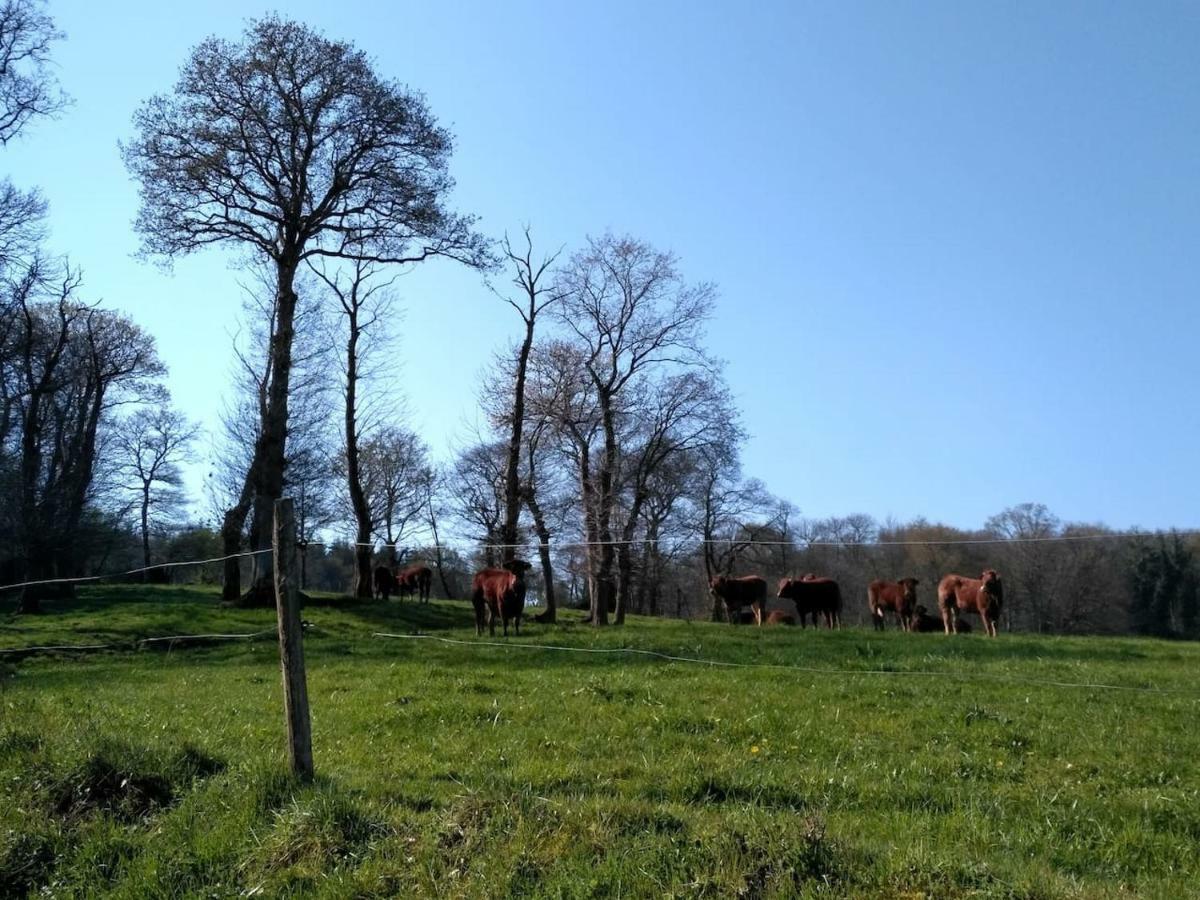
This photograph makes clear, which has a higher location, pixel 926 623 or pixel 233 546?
pixel 233 546

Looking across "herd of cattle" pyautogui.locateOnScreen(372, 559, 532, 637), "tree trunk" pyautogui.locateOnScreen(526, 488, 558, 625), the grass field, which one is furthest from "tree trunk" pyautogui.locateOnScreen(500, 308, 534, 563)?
the grass field

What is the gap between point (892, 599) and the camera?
95.7ft

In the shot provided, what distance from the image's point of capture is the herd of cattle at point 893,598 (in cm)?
2333

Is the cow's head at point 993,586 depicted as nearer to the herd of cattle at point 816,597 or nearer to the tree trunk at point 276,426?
the herd of cattle at point 816,597

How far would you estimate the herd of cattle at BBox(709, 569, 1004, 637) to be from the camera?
2333cm

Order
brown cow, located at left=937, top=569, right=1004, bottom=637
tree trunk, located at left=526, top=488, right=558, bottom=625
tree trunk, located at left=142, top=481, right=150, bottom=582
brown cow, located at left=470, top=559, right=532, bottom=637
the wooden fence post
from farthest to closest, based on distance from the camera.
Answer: tree trunk, located at left=142, top=481, right=150, bottom=582 < tree trunk, located at left=526, top=488, right=558, bottom=625 < brown cow, located at left=470, top=559, right=532, bottom=637 < brown cow, located at left=937, top=569, right=1004, bottom=637 < the wooden fence post

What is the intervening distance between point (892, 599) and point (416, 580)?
76.2ft

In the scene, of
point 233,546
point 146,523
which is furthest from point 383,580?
point 146,523

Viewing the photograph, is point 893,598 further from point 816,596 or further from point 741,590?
point 741,590

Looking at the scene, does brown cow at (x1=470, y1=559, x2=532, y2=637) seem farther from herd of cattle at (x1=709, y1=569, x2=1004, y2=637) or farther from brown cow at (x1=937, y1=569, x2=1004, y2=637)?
brown cow at (x1=937, y1=569, x2=1004, y2=637)

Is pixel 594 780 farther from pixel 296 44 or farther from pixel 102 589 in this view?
pixel 102 589

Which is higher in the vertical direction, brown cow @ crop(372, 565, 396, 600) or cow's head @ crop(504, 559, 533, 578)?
cow's head @ crop(504, 559, 533, 578)

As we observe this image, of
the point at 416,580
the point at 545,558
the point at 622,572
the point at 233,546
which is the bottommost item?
the point at 416,580

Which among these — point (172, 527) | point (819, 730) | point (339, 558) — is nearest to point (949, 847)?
point (819, 730)
